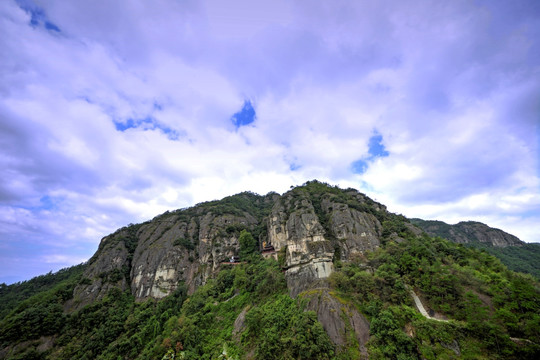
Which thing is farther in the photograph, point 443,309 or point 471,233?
point 471,233

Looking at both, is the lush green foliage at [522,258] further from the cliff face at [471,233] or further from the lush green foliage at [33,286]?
the lush green foliage at [33,286]

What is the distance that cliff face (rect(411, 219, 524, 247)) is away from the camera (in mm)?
90500

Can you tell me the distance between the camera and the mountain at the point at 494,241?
66.1m

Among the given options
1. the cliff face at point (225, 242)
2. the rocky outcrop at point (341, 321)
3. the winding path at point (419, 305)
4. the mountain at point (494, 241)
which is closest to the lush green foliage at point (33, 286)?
the cliff face at point (225, 242)

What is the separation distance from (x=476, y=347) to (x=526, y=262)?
7498 centimetres

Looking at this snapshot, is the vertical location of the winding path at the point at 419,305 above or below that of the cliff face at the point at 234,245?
below

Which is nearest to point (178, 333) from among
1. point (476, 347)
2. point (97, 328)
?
point (97, 328)

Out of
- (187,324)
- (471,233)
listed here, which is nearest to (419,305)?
(187,324)

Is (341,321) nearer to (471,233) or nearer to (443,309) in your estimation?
(443,309)

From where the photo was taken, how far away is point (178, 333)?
1316 inches

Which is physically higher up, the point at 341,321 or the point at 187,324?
the point at 341,321

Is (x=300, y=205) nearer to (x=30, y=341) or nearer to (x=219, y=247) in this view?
(x=219, y=247)

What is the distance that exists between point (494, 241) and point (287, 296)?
10687 centimetres

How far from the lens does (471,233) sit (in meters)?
98.6
